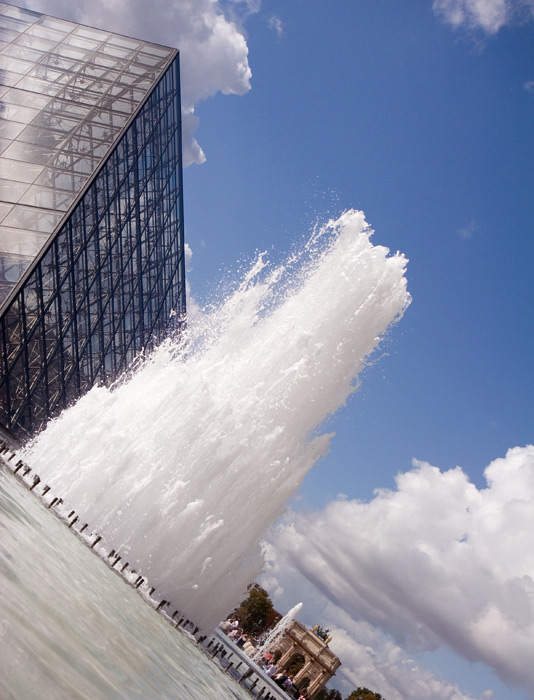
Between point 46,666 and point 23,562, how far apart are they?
265 centimetres

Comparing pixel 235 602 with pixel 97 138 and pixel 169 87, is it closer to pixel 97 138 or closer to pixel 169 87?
pixel 97 138

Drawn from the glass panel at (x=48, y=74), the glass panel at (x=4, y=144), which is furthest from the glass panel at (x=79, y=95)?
the glass panel at (x=4, y=144)

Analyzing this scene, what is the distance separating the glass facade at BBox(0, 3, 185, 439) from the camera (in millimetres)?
23328

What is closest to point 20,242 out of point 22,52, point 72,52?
point 22,52

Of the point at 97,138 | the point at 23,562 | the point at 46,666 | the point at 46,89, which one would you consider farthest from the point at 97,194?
the point at 46,666

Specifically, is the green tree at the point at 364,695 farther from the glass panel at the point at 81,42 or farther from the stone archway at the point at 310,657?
the glass panel at the point at 81,42

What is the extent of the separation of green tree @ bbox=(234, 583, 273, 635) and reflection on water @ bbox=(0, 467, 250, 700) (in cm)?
5969

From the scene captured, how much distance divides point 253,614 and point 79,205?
2133 inches

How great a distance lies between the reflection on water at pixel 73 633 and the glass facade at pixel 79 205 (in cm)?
1286

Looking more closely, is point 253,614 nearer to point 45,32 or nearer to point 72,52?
point 72,52

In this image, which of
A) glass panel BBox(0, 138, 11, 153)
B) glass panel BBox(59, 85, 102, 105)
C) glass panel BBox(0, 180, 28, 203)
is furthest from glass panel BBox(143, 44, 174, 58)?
glass panel BBox(0, 180, 28, 203)

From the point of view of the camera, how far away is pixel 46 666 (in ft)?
15.0

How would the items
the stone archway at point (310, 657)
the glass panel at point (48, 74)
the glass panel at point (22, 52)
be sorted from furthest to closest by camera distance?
the stone archway at point (310, 657) < the glass panel at point (22, 52) < the glass panel at point (48, 74)

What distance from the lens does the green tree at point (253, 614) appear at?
67312 millimetres
